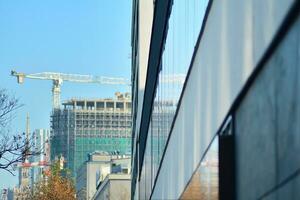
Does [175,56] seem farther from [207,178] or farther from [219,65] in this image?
[219,65]

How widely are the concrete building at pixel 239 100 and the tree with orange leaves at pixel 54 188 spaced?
44908 millimetres

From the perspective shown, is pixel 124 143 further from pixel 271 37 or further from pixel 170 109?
pixel 271 37

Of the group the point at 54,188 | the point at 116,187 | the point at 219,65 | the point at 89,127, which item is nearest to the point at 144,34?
the point at 54,188

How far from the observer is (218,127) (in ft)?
27.2

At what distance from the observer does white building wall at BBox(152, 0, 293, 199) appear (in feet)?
19.6

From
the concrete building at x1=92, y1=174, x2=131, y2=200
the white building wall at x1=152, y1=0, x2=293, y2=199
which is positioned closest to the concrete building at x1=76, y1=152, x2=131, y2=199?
the concrete building at x1=92, y1=174, x2=131, y2=200

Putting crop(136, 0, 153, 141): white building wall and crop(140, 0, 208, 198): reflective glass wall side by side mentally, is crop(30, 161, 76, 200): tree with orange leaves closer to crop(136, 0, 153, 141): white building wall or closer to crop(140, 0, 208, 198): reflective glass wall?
crop(136, 0, 153, 141): white building wall

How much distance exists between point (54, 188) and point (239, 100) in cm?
5252

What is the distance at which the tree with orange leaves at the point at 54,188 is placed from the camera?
57.4m

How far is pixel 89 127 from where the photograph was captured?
151 meters

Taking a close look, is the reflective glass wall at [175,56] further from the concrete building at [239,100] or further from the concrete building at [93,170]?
the concrete building at [93,170]

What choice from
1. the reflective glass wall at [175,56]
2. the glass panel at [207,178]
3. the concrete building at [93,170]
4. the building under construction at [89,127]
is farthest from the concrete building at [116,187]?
the glass panel at [207,178]

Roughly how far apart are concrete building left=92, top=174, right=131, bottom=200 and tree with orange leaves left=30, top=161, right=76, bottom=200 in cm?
1397

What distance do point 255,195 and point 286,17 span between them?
180 cm
